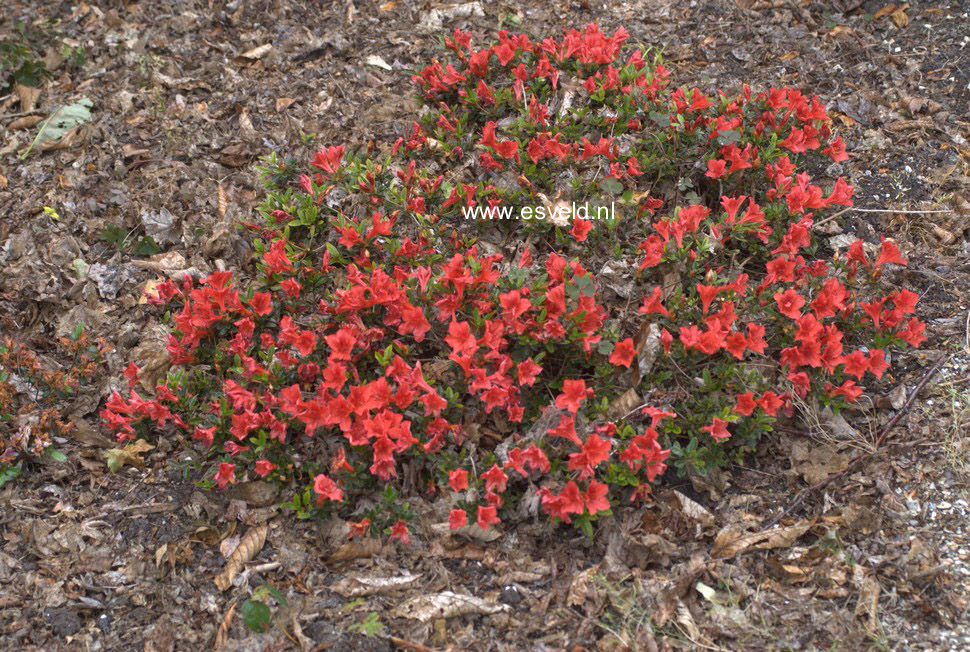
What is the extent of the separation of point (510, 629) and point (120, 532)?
1641mm

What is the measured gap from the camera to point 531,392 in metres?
3.34

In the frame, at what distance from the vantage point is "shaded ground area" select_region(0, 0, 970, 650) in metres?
2.81

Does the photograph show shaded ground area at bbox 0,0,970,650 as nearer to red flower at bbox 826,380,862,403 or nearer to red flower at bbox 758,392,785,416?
red flower at bbox 826,380,862,403

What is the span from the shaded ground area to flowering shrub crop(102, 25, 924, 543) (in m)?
0.20

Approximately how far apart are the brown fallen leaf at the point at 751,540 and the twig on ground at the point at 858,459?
50 mm

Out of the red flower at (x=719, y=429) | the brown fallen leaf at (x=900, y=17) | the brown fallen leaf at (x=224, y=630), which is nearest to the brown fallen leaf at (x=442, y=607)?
the brown fallen leaf at (x=224, y=630)

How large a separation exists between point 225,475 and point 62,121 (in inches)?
124

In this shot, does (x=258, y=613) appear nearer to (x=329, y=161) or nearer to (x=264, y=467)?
(x=264, y=467)

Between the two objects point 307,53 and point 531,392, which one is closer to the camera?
point 531,392

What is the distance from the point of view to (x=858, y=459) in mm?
3184

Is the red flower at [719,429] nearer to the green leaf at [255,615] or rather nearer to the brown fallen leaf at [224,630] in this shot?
the green leaf at [255,615]

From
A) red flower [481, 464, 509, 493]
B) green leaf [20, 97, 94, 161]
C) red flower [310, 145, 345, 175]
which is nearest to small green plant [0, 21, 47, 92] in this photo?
green leaf [20, 97, 94, 161]

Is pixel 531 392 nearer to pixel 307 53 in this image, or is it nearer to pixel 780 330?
pixel 780 330

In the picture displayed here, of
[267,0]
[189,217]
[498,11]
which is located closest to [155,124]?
[189,217]
